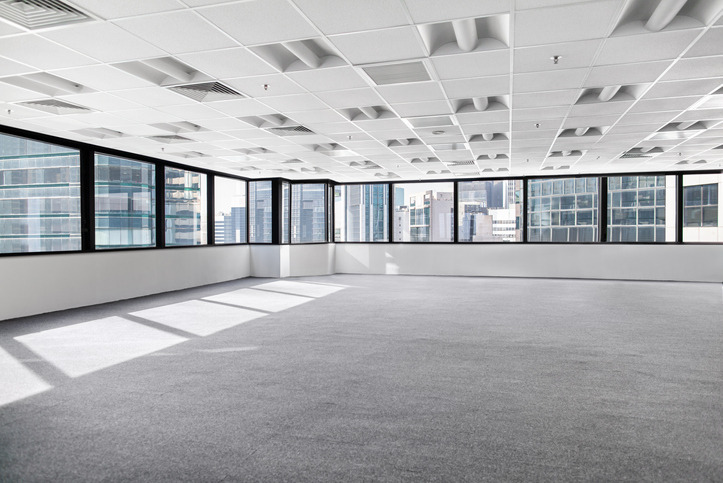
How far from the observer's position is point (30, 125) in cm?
695

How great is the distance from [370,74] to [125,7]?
2448 mm

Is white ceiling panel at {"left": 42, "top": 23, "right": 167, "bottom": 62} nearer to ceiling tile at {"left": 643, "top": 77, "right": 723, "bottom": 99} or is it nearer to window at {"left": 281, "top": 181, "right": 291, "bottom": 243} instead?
ceiling tile at {"left": 643, "top": 77, "right": 723, "bottom": 99}

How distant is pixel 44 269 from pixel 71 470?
6.18 metres

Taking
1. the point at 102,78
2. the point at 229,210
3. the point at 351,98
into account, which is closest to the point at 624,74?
the point at 351,98

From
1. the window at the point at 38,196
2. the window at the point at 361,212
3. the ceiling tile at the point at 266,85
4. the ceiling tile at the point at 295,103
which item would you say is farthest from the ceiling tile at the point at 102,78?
the window at the point at 361,212

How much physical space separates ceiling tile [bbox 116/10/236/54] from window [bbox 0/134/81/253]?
4.87m

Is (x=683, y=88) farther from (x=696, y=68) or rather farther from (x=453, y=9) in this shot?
(x=453, y=9)

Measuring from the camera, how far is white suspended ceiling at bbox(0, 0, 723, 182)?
369 cm

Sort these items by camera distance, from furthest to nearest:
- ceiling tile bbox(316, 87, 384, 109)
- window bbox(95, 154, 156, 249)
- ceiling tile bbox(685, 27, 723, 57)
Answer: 1. window bbox(95, 154, 156, 249)
2. ceiling tile bbox(316, 87, 384, 109)
3. ceiling tile bbox(685, 27, 723, 57)

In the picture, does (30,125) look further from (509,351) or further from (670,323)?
(670,323)

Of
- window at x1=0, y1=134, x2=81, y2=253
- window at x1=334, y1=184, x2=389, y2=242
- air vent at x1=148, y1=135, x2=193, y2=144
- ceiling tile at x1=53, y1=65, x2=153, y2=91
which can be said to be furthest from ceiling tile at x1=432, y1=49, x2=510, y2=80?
window at x1=334, y1=184, x2=389, y2=242

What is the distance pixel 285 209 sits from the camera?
13.3 meters

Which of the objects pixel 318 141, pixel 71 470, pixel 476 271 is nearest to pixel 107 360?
pixel 71 470

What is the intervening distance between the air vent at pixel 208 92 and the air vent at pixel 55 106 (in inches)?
68.2
